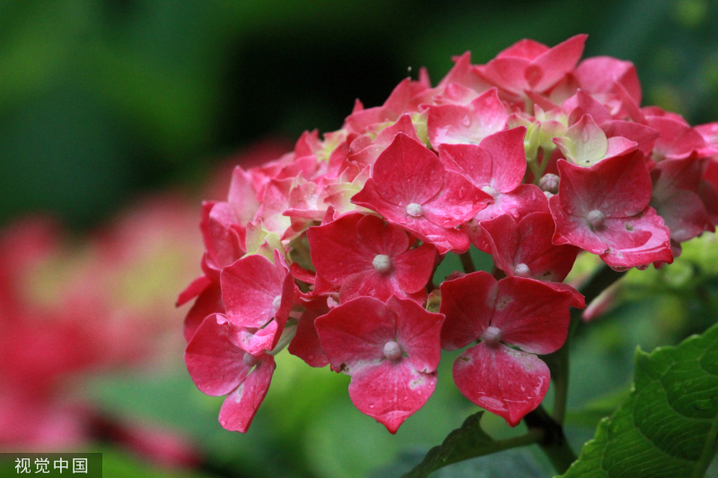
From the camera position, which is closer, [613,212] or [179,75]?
[613,212]

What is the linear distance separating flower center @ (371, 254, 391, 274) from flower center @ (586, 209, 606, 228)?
14cm

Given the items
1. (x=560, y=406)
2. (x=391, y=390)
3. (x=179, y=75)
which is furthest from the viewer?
(x=179, y=75)

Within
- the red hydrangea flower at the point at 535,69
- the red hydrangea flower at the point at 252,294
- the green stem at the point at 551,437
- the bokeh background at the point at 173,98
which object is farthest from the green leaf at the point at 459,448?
the bokeh background at the point at 173,98

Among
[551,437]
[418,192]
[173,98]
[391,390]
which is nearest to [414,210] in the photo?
[418,192]

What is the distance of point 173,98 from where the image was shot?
2.35 m

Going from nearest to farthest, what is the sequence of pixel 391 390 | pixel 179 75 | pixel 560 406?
pixel 391 390 < pixel 560 406 < pixel 179 75

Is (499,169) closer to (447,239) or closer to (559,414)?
(447,239)

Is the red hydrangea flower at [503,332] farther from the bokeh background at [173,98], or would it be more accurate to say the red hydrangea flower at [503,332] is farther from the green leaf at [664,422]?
the bokeh background at [173,98]

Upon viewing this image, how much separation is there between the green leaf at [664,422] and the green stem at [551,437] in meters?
0.06

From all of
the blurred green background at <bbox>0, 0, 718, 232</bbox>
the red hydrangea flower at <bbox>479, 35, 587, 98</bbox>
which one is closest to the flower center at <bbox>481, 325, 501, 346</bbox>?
the red hydrangea flower at <bbox>479, 35, 587, 98</bbox>

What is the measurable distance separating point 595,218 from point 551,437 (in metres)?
0.18

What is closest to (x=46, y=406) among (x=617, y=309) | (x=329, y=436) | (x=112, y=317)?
(x=112, y=317)

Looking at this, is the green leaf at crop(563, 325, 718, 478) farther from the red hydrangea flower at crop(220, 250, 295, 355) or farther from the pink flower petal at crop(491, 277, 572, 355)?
the red hydrangea flower at crop(220, 250, 295, 355)

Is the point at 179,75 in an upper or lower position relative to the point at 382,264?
lower
